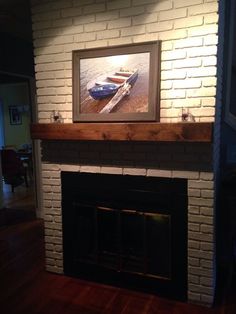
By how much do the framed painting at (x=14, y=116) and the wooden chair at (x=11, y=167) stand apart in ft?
8.04

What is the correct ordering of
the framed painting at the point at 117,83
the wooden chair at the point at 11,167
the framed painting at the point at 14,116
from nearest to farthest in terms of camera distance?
the framed painting at the point at 117,83 < the wooden chair at the point at 11,167 < the framed painting at the point at 14,116

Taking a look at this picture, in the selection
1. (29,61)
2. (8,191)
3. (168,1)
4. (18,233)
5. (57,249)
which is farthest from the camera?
(8,191)

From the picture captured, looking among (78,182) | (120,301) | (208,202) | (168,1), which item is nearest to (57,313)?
A: (120,301)

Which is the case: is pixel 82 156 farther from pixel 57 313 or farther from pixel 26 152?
pixel 26 152

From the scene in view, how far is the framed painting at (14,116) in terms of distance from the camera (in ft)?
26.5

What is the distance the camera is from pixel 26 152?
6.66 m

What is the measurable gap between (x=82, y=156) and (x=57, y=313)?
1180 mm

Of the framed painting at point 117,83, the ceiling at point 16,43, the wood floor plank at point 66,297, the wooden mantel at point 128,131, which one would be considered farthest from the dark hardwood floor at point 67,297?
the ceiling at point 16,43

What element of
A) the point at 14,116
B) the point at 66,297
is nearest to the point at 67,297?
the point at 66,297

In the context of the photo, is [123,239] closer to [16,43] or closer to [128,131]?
[128,131]

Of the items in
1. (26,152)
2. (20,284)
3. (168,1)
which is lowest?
(20,284)

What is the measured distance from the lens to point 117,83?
2.32 meters

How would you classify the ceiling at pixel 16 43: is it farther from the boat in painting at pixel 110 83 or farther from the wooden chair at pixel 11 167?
the wooden chair at pixel 11 167

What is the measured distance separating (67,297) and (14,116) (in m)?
6.52
